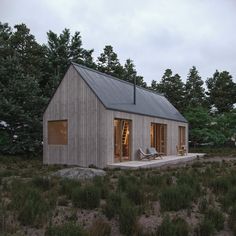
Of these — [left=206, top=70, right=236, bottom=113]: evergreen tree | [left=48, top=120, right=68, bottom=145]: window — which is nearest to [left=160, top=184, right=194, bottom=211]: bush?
[left=48, top=120, right=68, bottom=145]: window

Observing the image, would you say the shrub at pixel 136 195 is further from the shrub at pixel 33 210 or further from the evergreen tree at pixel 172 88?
the evergreen tree at pixel 172 88

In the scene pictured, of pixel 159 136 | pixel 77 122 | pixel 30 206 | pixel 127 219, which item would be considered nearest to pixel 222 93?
pixel 159 136

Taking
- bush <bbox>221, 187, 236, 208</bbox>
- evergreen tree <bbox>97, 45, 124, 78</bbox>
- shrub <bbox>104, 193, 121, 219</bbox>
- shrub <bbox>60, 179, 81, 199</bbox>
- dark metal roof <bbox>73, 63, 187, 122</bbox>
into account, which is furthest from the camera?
evergreen tree <bbox>97, 45, 124, 78</bbox>

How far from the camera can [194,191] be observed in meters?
6.73

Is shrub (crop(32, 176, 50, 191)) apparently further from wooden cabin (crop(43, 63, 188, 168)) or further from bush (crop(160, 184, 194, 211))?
wooden cabin (crop(43, 63, 188, 168))

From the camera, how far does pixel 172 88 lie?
35.8m

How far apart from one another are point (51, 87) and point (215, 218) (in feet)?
67.5

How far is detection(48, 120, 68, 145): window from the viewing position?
1539cm

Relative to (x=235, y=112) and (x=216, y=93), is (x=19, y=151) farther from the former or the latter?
(x=216, y=93)

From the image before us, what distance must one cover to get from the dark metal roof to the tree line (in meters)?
1.22

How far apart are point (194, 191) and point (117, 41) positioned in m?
32.6

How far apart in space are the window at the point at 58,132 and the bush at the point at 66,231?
35.9 ft

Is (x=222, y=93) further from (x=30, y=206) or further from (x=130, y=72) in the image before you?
→ (x=30, y=206)

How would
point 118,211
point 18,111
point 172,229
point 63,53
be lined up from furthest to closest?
1. point 63,53
2. point 18,111
3. point 118,211
4. point 172,229
